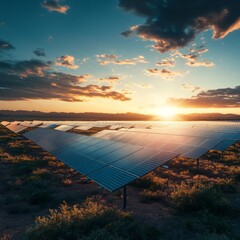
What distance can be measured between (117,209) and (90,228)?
10.2 ft

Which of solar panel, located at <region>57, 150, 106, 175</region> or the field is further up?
solar panel, located at <region>57, 150, 106, 175</region>

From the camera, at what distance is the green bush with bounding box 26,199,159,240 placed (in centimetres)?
884

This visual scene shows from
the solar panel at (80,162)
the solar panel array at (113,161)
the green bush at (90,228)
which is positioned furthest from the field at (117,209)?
the solar panel at (80,162)

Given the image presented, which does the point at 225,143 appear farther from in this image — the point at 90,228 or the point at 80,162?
the point at 90,228

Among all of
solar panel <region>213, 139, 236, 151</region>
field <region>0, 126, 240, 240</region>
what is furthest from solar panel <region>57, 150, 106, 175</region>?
solar panel <region>213, 139, 236, 151</region>

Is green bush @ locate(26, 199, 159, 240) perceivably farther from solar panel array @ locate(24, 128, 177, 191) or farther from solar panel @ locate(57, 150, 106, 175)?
solar panel @ locate(57, 150, 106, 175)

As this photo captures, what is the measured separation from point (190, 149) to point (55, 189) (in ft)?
38.8

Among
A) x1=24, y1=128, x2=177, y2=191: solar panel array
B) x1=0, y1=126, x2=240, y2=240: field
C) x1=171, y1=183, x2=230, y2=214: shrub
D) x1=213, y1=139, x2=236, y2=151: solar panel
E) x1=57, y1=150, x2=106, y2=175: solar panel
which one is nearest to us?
x1=0, y1=126, x2=240, y2=240: field

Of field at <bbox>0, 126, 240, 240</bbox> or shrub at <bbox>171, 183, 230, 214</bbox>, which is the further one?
shrub at <bbox>171, 183, 230, 214</bbox>

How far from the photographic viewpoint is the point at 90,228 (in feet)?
31.4

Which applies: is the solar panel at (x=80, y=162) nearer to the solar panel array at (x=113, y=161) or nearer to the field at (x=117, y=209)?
the solar panel array at (x=113, y=161)

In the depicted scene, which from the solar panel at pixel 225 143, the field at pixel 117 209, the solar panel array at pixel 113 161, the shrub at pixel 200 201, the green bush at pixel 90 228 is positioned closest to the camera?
the green bush at pixel 90 228

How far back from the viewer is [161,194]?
1498cm

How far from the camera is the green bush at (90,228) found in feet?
29.0
